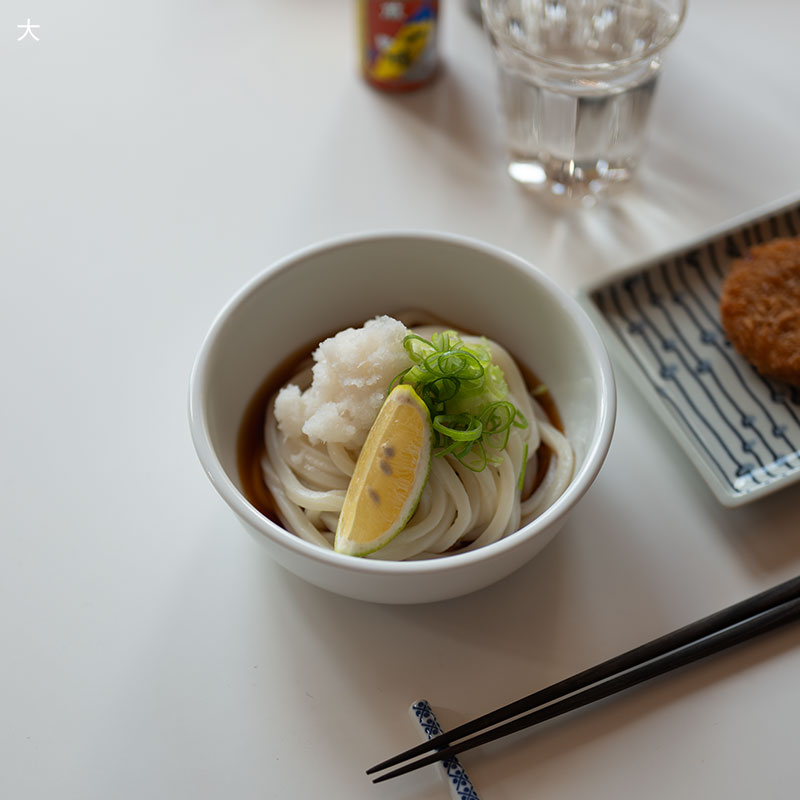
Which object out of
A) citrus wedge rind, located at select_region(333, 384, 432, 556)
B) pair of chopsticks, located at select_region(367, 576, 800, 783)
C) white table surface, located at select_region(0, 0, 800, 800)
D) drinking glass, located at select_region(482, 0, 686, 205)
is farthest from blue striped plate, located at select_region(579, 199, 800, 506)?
citrus wedge rind, located at select_region(333, 384, 432, 556)

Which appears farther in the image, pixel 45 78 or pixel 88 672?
pixel 45 78

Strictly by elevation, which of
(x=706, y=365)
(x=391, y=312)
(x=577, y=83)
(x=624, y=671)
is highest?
(x=577, y=83)

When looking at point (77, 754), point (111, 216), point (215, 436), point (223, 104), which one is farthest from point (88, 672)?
point (223, 104)

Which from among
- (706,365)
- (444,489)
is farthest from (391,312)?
(706,365)

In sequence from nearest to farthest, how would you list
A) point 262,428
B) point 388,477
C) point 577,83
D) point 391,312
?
1. point 388,477
2. point 262,428
3. point 391,312
4. point 577,83

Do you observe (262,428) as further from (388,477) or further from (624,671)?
(624,671)

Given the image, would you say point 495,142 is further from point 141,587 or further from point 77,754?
point 77,754
